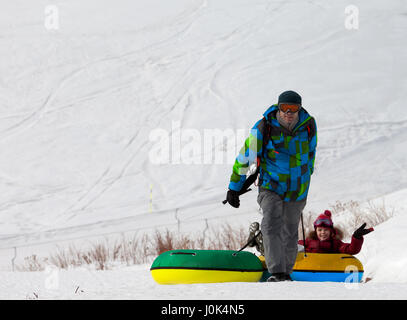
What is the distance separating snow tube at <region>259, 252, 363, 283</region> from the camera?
5.32m

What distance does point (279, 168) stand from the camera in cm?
470

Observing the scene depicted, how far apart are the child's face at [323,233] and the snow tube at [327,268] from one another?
0.70 feet

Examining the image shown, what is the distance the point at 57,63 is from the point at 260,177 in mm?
21838

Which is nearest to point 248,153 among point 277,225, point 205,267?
point 277,225

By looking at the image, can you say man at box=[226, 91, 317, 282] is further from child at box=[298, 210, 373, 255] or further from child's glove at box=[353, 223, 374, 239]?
child at box=[298, 210, 373, 255]

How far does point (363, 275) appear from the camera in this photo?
19.0 ft

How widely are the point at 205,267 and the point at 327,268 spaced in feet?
3.16

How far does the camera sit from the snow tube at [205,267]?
5.04 meters

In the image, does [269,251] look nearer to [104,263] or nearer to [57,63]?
[104,263]

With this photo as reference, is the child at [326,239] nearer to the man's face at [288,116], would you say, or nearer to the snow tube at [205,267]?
the snow tube at [205,267]

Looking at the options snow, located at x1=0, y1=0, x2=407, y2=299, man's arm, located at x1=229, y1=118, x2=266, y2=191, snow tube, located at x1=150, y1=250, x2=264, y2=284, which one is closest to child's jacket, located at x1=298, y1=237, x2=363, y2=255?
snow, located at x1=0, y1=0, x2=407, y2=299
